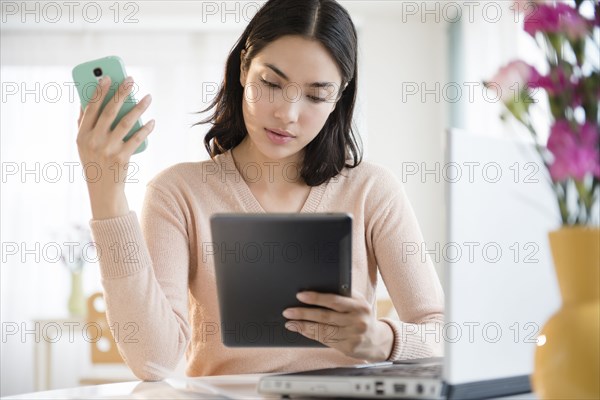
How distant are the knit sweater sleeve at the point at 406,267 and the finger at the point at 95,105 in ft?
1.94

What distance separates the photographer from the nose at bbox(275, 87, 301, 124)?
141cm

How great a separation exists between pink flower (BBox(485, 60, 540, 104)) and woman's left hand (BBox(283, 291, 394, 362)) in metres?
0.45

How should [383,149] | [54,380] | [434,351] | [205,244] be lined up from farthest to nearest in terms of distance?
[383,149]
[54,380]
[205,244]
[434,351]

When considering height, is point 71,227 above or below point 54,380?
above

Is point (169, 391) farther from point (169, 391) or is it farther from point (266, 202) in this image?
point (266, 202)

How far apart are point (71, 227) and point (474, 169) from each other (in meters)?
4.06

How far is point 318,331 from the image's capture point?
115 cm

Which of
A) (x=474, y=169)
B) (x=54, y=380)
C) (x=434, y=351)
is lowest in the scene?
(x=54, y=380)

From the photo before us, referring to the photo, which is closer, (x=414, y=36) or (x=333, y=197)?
(x=333, y=197)

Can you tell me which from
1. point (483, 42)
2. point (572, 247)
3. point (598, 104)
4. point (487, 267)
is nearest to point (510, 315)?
point (487, 267)

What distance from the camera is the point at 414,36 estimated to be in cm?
491

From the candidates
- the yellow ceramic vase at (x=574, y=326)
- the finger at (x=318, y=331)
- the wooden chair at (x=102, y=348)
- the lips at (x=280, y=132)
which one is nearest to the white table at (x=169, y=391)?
the finger at (x=318, y=331)

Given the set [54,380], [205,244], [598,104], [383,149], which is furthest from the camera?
[383,149]

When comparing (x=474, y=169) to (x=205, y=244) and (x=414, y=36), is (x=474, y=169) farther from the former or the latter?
(x=414, y=36)
